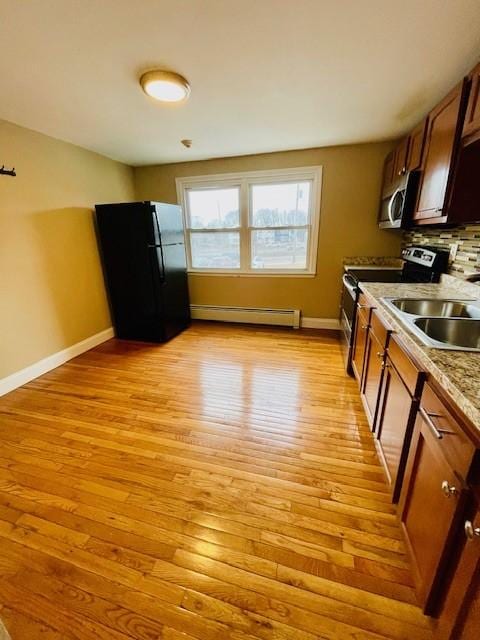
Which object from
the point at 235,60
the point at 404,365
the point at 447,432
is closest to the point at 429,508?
the point at 447,432

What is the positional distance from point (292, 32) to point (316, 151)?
7.01 feet

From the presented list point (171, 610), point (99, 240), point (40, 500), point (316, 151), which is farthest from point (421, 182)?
point (99, 240)

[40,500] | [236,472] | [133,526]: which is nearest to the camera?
[133,526]

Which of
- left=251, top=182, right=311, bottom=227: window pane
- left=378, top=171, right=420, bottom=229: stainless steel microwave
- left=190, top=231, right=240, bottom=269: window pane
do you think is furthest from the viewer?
left=190, top=231, right=240, bottom=269: window pane

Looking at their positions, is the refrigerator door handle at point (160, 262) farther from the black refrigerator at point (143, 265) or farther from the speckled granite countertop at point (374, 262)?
the speckled granite countertop at point (374, 262)

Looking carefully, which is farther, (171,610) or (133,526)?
(133,526)

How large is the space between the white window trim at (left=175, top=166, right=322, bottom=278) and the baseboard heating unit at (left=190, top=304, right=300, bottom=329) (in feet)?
1.73

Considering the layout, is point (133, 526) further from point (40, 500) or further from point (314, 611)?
point (314, 611)

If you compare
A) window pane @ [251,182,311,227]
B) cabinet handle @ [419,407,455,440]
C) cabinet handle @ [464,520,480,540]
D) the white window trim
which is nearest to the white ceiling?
the white window trim

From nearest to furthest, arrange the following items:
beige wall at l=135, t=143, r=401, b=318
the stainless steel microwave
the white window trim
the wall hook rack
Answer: the stainless steel microwave < the wall hook rack < beige wall at l=135, t=143, r=401, b=318 < the white window trim

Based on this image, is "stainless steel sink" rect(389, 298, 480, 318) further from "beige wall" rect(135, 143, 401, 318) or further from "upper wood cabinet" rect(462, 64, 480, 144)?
"beige wall" rect(135, 143, 401, 318)

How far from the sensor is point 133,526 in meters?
1.34

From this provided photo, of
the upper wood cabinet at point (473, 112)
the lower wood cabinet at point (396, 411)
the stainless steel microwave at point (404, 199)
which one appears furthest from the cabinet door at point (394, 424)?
the stainless steel microwave at point (404, 199)

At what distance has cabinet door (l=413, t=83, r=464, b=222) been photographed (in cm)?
160
